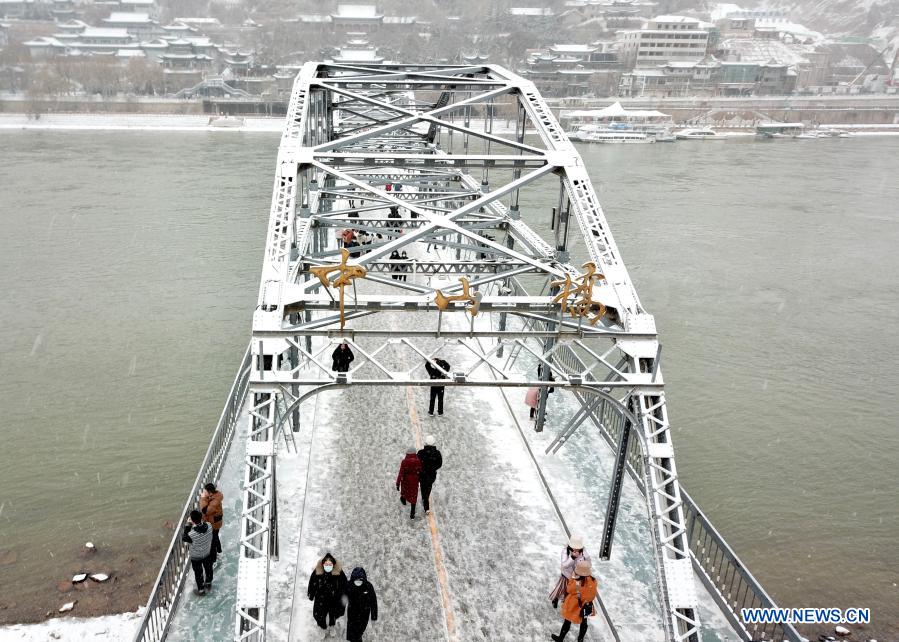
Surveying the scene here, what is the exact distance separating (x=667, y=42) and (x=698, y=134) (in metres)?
43.6

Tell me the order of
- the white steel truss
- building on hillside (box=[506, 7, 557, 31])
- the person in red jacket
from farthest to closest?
1. building on hillside (box=[506, 7, 557, 31])
2. the person in red jacket
3. the white steel truss

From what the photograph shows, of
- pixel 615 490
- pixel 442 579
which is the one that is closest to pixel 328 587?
pixel 442 579

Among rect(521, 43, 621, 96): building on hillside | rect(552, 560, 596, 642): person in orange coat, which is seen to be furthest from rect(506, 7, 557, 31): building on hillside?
rect(552, 560, 596, 642): person in orange coat

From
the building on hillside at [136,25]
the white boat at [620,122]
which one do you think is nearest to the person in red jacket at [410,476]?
the white boat at [620,122]

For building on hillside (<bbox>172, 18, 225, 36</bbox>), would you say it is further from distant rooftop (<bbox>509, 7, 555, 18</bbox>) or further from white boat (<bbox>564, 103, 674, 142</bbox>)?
white boat (<bbox>564, 103, 674, 142</bbox>)

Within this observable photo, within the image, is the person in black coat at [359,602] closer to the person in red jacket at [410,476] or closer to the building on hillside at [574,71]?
the person in red jacket at [410,476]

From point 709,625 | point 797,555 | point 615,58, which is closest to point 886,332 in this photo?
point 797,555

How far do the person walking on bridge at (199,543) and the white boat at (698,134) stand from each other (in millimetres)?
86255

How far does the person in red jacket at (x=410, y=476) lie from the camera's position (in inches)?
393

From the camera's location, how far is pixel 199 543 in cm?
859

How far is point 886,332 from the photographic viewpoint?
25281 millimetres

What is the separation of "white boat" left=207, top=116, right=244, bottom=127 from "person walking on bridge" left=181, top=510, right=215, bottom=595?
3073 inches

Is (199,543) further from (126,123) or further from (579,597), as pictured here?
(126,123)

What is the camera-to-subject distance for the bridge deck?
8594mm
